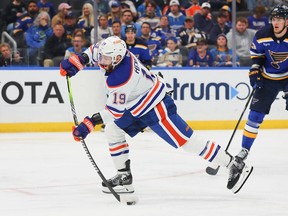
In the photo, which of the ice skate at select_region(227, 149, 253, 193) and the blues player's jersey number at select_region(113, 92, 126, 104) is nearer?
the blues player's jersey number at select_region(113, 92, 126, 104)

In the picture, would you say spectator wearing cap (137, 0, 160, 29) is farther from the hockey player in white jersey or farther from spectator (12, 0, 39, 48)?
the hockey player in white jersey

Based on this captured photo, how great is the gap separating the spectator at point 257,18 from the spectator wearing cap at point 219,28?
33cm

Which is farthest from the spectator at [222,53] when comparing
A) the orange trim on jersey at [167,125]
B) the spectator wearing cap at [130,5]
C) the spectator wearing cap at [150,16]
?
the orange trim on jersey at [167,125]

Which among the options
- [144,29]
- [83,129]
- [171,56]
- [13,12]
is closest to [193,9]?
[144,29]

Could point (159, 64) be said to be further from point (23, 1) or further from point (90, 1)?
point (23, 1)

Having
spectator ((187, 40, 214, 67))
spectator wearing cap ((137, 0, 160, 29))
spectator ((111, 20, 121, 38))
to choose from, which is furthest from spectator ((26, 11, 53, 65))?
spectator ((187, 40, 214, 67))

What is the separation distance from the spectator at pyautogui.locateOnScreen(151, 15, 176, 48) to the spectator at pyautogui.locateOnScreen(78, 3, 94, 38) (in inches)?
33.3

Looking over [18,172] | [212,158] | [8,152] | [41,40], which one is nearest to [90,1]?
[41,40]

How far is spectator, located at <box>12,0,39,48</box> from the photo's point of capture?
34.1 ft

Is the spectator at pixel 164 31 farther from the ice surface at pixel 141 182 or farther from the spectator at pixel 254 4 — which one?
the ice surface at pixel 141 182

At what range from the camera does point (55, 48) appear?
1027 centimetres

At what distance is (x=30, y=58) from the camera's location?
10039 millimetres

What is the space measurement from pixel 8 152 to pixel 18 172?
138 cm

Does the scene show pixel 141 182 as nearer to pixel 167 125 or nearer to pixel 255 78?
pixel 167 125
